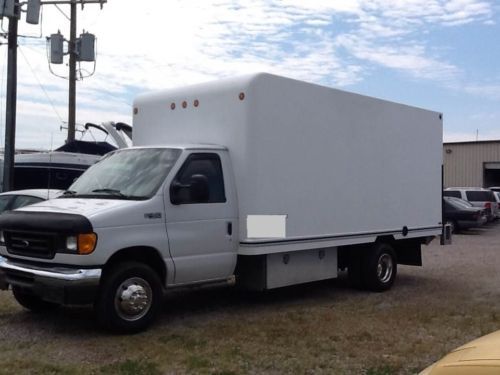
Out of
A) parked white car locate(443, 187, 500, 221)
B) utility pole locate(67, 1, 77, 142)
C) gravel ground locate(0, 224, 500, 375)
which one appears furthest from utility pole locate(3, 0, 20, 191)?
parked white car locate(443, 187, 500, 221)

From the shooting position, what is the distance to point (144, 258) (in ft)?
23.5

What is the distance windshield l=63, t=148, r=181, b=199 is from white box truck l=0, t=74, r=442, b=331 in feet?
0.07

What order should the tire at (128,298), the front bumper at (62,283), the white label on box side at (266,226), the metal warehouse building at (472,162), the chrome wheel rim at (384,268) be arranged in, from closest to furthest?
the front bumper at (62,283) → the tire at (128,298) → the white label on box side at (266,226) → the chrome wheel rim at (384,268) → the metal warehouse building at (472,162)

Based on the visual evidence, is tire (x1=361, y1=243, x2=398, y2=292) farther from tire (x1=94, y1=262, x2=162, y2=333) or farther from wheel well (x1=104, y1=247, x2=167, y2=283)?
tire (x1=94, y1=262, x2=162, y2=333)

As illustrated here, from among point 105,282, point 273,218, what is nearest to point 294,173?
point 273,218

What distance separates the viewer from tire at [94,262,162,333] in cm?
665

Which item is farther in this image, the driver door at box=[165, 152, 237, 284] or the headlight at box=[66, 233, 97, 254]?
the driver door at box=[165, 152, 237, 284]

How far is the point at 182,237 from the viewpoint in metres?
7.30

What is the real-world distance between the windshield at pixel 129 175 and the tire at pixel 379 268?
154 inches

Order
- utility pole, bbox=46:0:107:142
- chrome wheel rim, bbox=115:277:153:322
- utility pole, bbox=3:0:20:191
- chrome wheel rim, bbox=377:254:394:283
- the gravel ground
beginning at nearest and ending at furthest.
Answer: the gravel ground, chrome wheel rim, bbox=115:277:153:322, chrome wheel rim, bbox=377:254:394:283, utility pole, bbox=3:0:20:191, utility pole, bbox=46:0:107:142

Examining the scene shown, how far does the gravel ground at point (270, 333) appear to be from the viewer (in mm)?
5922

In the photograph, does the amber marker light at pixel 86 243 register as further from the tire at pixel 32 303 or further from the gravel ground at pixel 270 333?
the tire at pixel 32 303

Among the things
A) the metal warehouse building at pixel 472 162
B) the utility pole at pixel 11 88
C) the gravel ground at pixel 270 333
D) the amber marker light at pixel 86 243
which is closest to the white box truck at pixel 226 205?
the amber marker light at pixel 86 243

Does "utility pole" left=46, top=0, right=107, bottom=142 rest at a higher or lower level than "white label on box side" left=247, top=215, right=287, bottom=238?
higher
